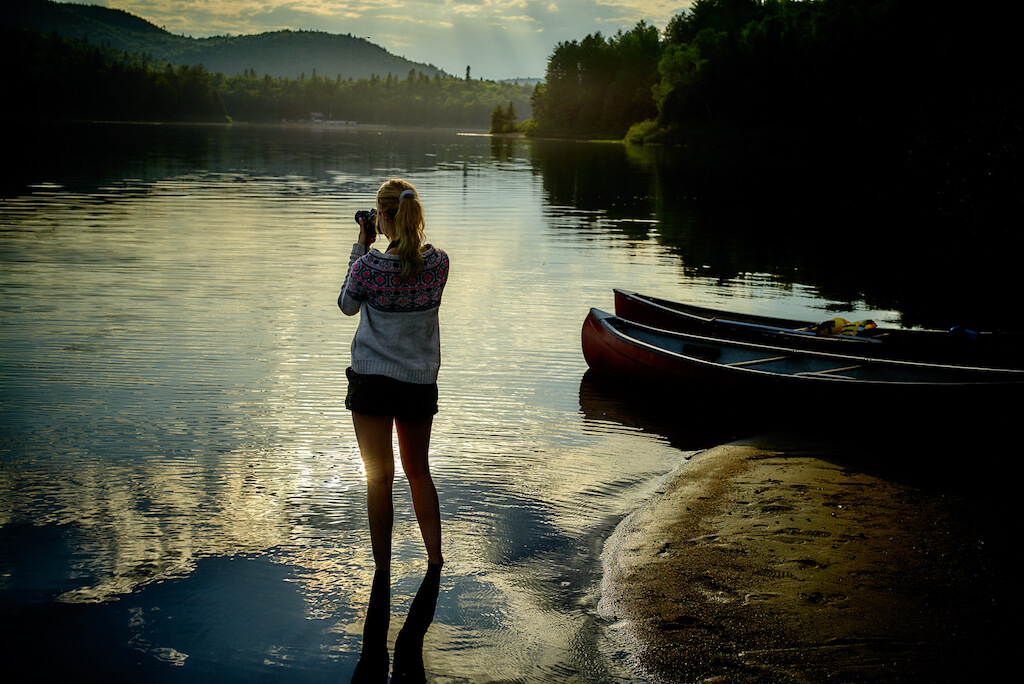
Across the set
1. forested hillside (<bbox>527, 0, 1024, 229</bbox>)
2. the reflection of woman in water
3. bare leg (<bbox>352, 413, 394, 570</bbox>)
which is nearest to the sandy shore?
bare leg (<bbox>352, 413, 394, 570</bbox>)

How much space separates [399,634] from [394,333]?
1777 mm

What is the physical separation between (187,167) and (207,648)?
44.8m

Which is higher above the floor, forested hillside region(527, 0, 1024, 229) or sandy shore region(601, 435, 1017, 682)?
forested hillside region(527, 0, 1024, 229)

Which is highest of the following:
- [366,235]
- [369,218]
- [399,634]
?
[369,218]

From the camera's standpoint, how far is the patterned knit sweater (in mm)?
4785

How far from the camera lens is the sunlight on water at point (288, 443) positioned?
5500mm

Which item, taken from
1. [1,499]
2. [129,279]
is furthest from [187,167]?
[1,499]

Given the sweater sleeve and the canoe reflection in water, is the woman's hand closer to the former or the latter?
the sweater sleeve

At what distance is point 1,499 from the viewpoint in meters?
6.82

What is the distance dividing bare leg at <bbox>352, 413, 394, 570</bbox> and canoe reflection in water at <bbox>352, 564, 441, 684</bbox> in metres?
0.21

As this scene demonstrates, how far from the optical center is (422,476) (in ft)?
17.5

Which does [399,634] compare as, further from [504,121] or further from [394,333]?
[504,121]

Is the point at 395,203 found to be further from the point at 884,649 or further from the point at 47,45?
the point at 47,45

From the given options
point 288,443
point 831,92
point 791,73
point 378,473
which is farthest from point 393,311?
point 791,73
